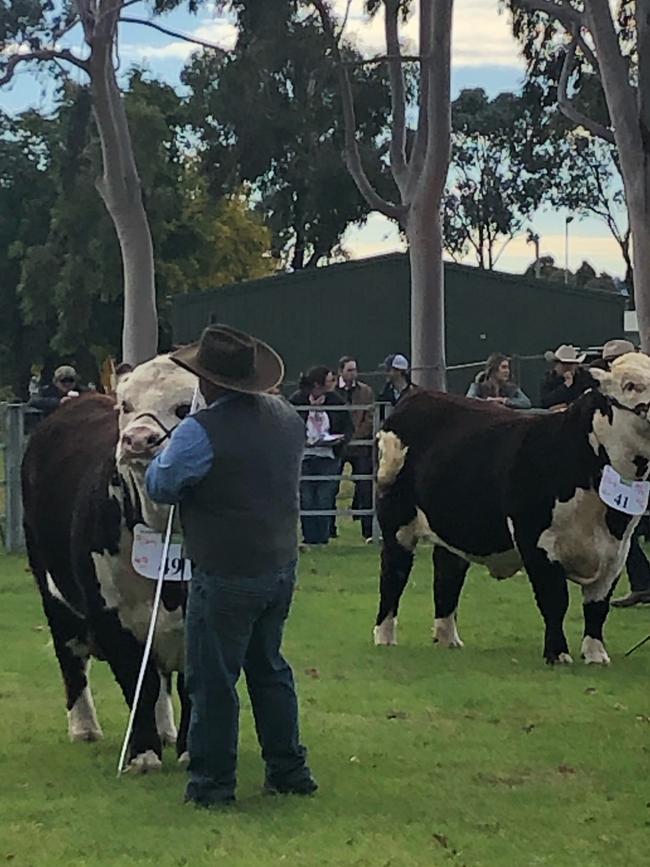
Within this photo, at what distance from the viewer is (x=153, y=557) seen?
7.86 meters

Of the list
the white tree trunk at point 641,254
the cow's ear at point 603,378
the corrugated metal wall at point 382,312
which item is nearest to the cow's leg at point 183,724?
the cow's ear at point 603,378

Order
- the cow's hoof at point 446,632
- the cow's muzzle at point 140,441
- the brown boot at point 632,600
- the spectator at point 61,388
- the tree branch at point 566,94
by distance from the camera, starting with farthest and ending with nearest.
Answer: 1. the tree branch at point 566,94
2. the spectator at point 61,388
3. the brown boot at point 632,600
4. the cow's hoof at point 446,632
5. the cow's muzzle at point 140,441

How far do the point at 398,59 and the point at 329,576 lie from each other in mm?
12372

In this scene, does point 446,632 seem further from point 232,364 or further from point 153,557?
point 232,364

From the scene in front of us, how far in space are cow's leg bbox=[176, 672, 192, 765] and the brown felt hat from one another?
5.50 ft

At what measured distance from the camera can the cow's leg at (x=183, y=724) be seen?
809cm

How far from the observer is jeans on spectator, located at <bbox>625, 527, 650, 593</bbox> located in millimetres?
14852

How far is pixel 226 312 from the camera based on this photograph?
4041cm

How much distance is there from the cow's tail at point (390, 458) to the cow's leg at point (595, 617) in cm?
183

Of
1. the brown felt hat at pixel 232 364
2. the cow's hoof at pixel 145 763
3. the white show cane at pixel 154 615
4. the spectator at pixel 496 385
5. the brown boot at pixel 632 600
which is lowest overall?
the cow's hoof at pixel 145 763

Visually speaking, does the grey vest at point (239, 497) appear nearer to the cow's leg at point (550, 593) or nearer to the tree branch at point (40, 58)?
the cow's leg at point (550, 593)

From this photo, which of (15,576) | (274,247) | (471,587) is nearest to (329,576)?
(471,587)

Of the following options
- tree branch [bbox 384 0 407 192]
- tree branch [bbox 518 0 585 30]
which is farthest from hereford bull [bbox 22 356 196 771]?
tree branch [bbox 384 0 407 192]

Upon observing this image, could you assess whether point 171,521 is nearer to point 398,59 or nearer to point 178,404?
point 178,404
